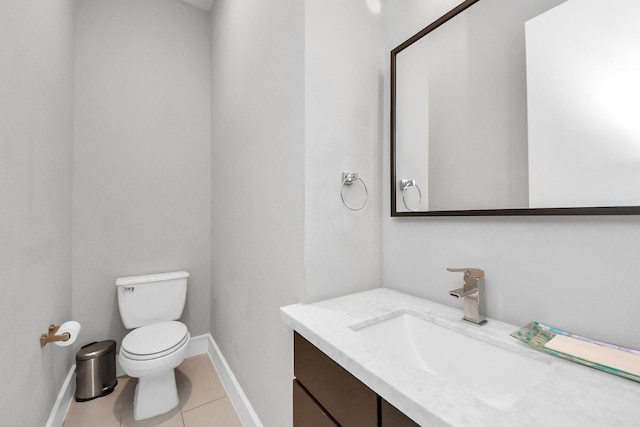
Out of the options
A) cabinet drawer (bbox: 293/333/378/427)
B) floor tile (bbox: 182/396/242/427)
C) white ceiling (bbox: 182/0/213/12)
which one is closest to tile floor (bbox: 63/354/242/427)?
floor tile (bbox: 182/396/242/427)

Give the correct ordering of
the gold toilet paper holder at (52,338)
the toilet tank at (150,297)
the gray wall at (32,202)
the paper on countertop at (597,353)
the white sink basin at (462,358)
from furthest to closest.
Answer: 1. the toilet tank at (150,297)
2. the gold toilet paper holder at (52,338)
3. the gray wall at (32,202)
4. the white sink basin at (462,358)
5. the paper on countertop at (597,353)

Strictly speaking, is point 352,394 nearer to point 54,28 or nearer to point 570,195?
point 570,195

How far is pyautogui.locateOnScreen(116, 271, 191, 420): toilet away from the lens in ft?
4.90

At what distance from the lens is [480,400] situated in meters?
0.48

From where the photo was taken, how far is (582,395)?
0.50 m

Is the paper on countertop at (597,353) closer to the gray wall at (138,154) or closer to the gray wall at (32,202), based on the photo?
the gray wall at (32,202)

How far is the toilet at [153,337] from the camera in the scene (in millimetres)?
1492

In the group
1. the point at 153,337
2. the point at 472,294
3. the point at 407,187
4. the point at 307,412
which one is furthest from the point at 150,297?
the point at 472,294

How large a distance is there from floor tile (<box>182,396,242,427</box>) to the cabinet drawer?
1.04 metres

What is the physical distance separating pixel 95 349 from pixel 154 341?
0.54m

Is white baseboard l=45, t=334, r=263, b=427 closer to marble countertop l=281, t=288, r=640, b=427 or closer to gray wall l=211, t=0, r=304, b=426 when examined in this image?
gray wall l=211, t=0, r=304, b=426

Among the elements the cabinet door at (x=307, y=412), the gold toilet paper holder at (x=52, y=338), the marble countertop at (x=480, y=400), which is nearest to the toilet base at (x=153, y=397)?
the gold toilet paper holder at (x=52, y=338)

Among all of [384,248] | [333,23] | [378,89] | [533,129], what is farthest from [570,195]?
[333,23]

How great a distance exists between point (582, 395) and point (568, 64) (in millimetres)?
795
